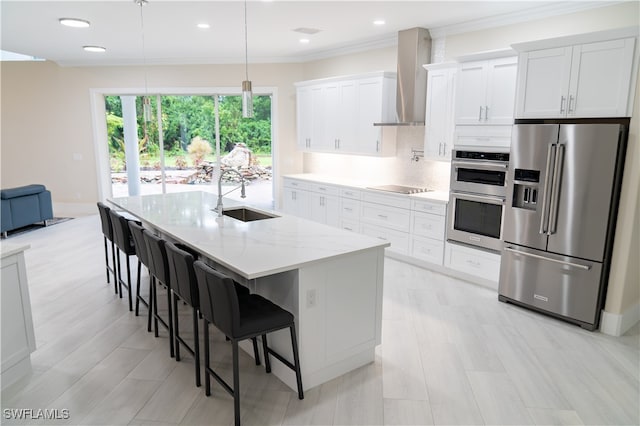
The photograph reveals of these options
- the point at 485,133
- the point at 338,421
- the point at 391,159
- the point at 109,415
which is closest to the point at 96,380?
the point at 109,415

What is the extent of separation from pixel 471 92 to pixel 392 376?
307 centimetres

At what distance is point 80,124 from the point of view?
8.14 m

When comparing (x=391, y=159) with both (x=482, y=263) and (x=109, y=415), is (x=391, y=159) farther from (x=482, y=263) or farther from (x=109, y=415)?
(x=109, y=415)

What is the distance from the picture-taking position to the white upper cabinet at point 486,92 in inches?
164

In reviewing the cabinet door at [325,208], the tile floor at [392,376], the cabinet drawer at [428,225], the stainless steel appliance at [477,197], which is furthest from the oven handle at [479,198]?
the cabinet door at [325,208]

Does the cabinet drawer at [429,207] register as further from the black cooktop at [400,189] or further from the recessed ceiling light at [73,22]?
the recessed ceiling light at [73,22]

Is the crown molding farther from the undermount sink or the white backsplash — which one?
the undermount sink

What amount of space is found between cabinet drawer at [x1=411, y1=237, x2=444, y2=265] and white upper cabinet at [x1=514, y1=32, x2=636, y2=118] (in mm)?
1750

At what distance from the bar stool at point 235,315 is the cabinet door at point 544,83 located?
2919 mm

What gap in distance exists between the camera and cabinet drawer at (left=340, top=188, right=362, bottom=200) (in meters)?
5.86

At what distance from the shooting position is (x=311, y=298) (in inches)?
105

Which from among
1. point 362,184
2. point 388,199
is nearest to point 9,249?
point 388,199

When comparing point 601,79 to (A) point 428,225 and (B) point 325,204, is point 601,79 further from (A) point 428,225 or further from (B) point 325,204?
(B) point 325,204

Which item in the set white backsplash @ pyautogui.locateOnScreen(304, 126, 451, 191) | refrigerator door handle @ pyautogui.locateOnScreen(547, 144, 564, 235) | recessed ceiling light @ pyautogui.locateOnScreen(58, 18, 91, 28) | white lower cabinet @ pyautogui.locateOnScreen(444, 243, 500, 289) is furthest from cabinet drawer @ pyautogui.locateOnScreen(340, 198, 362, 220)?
recessed ceiling light @ pyautogui.locateOnScreen(58, 18, 91, 28)
